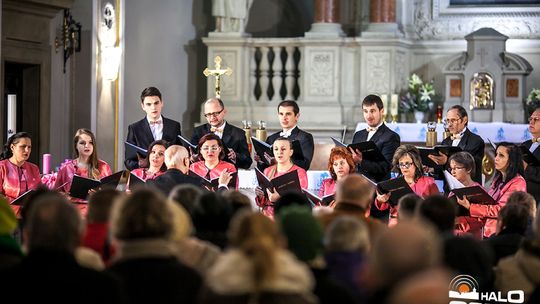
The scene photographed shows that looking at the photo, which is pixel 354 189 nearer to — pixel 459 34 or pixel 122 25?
pixel 122 25

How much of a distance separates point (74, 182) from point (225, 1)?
25.1ft

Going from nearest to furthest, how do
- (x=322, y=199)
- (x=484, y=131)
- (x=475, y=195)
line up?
(x=475, y=195) < (x=322, y=199) < (x=484, y=131)

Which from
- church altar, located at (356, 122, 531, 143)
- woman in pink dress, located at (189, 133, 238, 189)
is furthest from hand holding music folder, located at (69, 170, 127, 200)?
church altar, located at (356, 122, 531, 143)

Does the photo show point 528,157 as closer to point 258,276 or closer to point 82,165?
point 82,165

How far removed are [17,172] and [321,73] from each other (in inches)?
286

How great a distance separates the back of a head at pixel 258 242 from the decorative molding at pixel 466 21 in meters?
12.3

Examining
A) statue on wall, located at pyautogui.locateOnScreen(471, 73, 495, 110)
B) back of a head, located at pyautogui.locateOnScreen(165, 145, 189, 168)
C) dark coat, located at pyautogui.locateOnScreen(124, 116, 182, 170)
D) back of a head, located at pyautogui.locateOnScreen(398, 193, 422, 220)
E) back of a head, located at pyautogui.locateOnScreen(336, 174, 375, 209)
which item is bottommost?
back of a head, located at pyautogui.locateOnScreen(398, 193, 422, 220)

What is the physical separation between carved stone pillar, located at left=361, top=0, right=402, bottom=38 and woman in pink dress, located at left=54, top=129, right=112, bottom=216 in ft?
23.5

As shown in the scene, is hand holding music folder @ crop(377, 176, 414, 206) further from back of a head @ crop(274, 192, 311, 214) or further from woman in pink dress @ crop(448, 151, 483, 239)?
back of a head @ crop(274, 192, 311, 214)

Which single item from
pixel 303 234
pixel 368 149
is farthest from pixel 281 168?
pixel 303 234

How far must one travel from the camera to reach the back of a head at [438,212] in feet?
18.3

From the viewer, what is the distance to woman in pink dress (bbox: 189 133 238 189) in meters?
9.24

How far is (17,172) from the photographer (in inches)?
355

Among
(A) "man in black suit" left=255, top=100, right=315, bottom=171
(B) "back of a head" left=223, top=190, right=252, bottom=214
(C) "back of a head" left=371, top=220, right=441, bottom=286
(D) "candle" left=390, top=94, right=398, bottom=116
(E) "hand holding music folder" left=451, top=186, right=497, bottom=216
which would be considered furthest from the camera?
(D) "candle" left=390, top=94, right=398, bottom=116
